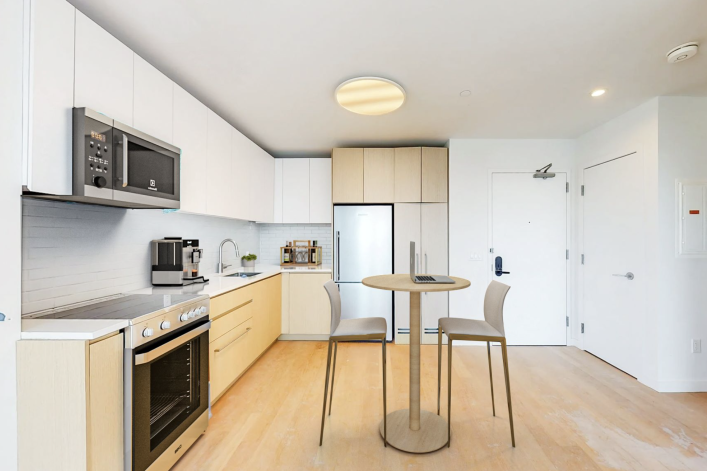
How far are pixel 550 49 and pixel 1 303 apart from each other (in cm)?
307

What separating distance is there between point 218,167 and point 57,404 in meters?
2.08

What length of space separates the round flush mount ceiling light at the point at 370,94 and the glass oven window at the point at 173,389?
1951 millimetres

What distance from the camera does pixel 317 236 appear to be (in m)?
4.80

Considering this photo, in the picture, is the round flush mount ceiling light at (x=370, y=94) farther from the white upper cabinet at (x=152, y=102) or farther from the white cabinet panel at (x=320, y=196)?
the white cabinet panel at (x=320, y=196)

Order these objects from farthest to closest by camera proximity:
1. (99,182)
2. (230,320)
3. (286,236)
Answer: (286,236)
(230,320)
(99,182)

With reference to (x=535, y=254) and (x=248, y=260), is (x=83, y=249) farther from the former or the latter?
(x=535, y=254)

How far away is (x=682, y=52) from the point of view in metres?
2.10

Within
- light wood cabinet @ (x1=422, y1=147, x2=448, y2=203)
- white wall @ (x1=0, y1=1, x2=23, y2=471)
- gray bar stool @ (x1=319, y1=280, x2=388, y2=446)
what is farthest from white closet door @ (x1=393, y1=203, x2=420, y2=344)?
white wall @ (x1=0, y1=1, x2=23, y2=471)

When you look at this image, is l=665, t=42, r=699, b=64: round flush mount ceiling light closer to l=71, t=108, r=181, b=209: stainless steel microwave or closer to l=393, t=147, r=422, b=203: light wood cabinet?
l=393, t=147, r=422, b=203: light wood cabinet

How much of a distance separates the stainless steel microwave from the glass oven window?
2.85 feet

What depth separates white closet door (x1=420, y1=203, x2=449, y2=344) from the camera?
4.02 m

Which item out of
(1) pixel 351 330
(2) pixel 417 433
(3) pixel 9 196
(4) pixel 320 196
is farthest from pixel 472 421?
(4) pixel 320 196

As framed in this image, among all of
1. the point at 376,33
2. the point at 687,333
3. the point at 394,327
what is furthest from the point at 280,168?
the point at 687,333

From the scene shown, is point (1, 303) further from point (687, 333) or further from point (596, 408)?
point (687, 333)
